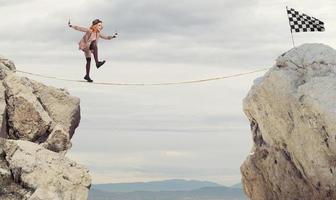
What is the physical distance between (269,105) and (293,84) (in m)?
1.74

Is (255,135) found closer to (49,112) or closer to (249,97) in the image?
(249,97)

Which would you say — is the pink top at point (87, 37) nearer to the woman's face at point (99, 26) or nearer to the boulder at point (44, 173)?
the woman's face at point (99, 26)

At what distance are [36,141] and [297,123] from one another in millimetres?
15648

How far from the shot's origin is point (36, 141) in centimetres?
3984

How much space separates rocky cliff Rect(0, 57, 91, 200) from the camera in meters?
30.9

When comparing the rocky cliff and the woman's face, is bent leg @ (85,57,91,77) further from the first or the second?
the rocky cliff

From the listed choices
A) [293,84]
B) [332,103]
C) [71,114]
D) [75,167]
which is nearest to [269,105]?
[293,84]

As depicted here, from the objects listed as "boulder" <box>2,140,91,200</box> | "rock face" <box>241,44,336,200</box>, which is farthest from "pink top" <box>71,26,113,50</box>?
"rock face" <box>241,44,336,200</box>

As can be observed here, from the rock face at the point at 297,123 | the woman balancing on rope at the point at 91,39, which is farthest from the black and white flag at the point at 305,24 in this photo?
the woman balancing on rope at the point at 91,39

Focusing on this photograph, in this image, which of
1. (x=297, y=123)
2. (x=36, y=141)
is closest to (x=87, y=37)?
(x=36, y=141)

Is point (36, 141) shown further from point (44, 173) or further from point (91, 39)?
point (44, 173)

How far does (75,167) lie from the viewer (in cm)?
3328

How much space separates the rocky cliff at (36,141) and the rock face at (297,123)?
33.3 ft

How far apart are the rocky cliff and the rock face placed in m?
10.2
